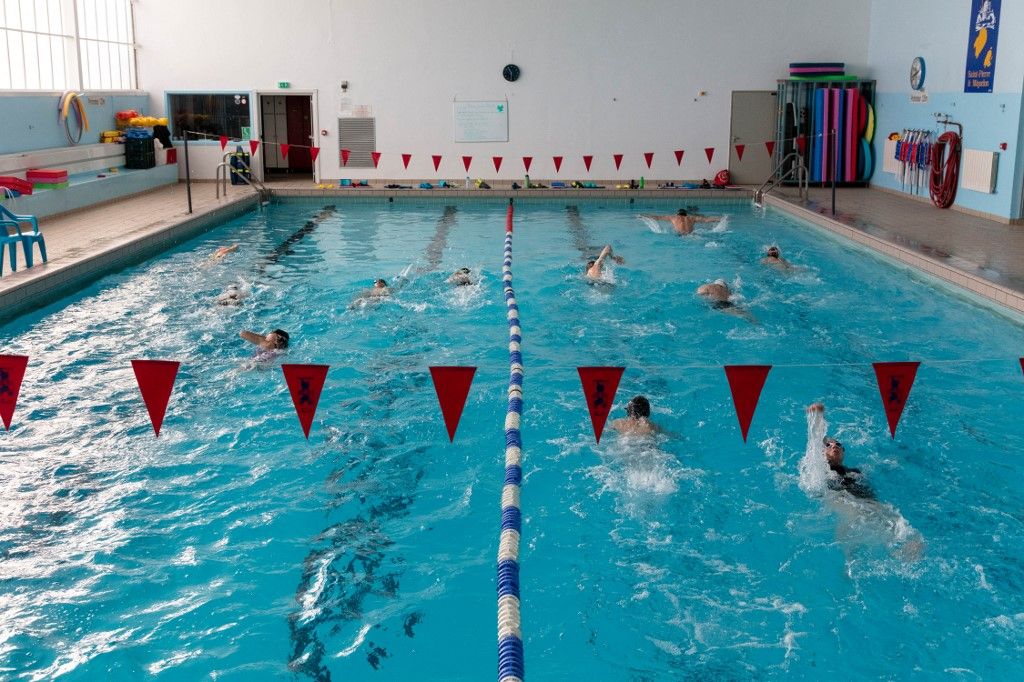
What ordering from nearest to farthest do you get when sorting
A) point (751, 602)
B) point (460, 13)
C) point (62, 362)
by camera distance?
point (751, 602)
point (62, 362)
point (460, 13)

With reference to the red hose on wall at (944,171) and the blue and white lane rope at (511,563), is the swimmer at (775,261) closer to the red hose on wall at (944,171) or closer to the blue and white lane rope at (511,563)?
the red hose on wall at (944,171)

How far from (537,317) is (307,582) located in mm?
5064

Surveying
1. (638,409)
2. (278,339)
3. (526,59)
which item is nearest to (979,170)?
(526,59)

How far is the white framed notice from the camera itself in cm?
1823

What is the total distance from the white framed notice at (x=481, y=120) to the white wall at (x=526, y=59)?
5.6 inches

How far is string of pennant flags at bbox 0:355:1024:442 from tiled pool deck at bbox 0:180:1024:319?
167 inches

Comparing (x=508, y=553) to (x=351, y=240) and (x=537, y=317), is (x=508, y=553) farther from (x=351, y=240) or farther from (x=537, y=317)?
(x=351, y=240)

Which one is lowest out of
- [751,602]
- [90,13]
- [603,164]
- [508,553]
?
[751,602]

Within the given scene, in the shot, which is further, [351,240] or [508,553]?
[351,240]

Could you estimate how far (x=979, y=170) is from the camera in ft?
42.8

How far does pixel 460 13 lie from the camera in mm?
17938

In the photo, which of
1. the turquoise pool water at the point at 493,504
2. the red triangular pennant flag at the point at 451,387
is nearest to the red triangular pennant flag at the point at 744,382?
the turquoise pool water at the point at 493,504

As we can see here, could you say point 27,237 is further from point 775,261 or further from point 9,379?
point 775,261

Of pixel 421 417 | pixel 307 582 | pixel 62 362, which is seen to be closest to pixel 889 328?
pixel 421 417
